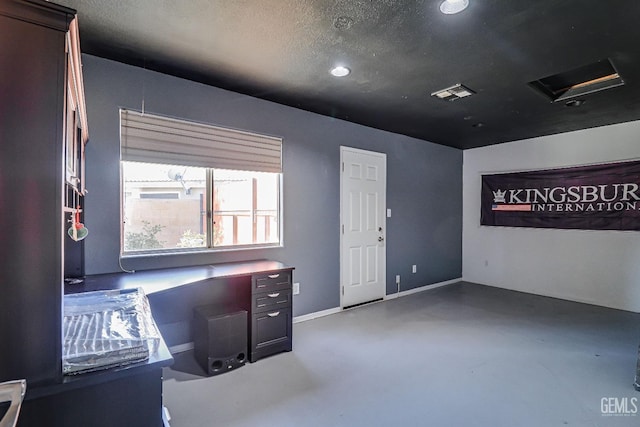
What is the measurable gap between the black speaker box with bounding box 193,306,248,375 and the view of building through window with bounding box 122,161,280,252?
78cm

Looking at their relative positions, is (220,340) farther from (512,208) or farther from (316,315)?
(512,208)

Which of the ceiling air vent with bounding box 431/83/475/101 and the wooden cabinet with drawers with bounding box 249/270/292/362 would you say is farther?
the ceiling air vent with bounding box 431/83/475/101

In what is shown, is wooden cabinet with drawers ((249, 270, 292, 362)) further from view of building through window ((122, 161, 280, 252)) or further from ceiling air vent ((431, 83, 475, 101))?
ceiling air vent ((431, 83, 475, 101))

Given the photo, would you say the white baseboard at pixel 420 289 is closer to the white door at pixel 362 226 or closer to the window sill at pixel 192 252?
the white door at pixel 362 226

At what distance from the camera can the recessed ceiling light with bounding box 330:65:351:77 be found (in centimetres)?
268

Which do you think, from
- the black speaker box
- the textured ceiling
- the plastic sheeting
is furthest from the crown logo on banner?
the plastic sheeting

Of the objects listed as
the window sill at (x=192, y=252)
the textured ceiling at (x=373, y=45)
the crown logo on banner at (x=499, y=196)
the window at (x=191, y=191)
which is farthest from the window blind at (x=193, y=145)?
the crown logo on banner at (x=499, y=196)

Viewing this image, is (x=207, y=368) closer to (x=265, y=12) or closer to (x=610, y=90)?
(x=265, y=12)

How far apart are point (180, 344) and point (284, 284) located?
107 centimetres

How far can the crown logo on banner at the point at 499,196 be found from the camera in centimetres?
540

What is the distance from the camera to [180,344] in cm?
292

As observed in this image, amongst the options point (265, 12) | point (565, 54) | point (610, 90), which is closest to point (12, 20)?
point (265, 12)

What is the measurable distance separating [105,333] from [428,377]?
226 cm

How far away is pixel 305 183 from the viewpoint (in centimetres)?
384
